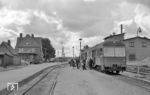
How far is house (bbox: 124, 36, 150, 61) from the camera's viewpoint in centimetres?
6297

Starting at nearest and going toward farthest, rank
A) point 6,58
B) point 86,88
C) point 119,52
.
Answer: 1. point 86,88
2. point 119,52
3. point 6,58

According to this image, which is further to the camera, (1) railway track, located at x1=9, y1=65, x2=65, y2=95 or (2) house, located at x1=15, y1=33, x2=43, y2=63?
(2) house, located at x1=15, y1=33, x2=43, y2=63

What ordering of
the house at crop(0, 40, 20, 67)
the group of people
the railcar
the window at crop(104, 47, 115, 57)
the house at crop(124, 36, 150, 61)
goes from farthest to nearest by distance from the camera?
1. the house at crop(124, 36, 150, 61)
2. the house at crop(0, 40, 20, 67)
3. the group of people
4. the window at crop(104, 47, 115, 57)
5. the railcar

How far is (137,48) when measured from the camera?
63.4 metres

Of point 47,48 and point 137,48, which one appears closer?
point 137,48

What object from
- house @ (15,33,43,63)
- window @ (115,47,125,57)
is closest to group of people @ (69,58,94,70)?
window @ (115,47,125,57)

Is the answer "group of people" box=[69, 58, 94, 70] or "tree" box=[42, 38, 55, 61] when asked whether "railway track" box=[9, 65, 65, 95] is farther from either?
"tree" box=[42, 38, 55, 61]

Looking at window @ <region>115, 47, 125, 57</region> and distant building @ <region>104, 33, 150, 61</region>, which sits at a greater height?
distant building @ <region>104, 33, 150, 61</region>

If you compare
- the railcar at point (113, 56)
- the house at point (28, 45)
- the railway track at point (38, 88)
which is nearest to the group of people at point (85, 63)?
the railcar at point (113, 56)

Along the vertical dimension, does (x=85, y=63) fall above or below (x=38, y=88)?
above

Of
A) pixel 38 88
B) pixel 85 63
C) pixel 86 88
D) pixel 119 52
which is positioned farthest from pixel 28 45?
pixel 86 88

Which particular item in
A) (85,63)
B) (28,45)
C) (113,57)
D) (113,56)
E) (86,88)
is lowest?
(86,88)

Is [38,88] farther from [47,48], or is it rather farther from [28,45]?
[47,48]

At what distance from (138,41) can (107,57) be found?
36796 millimetres
